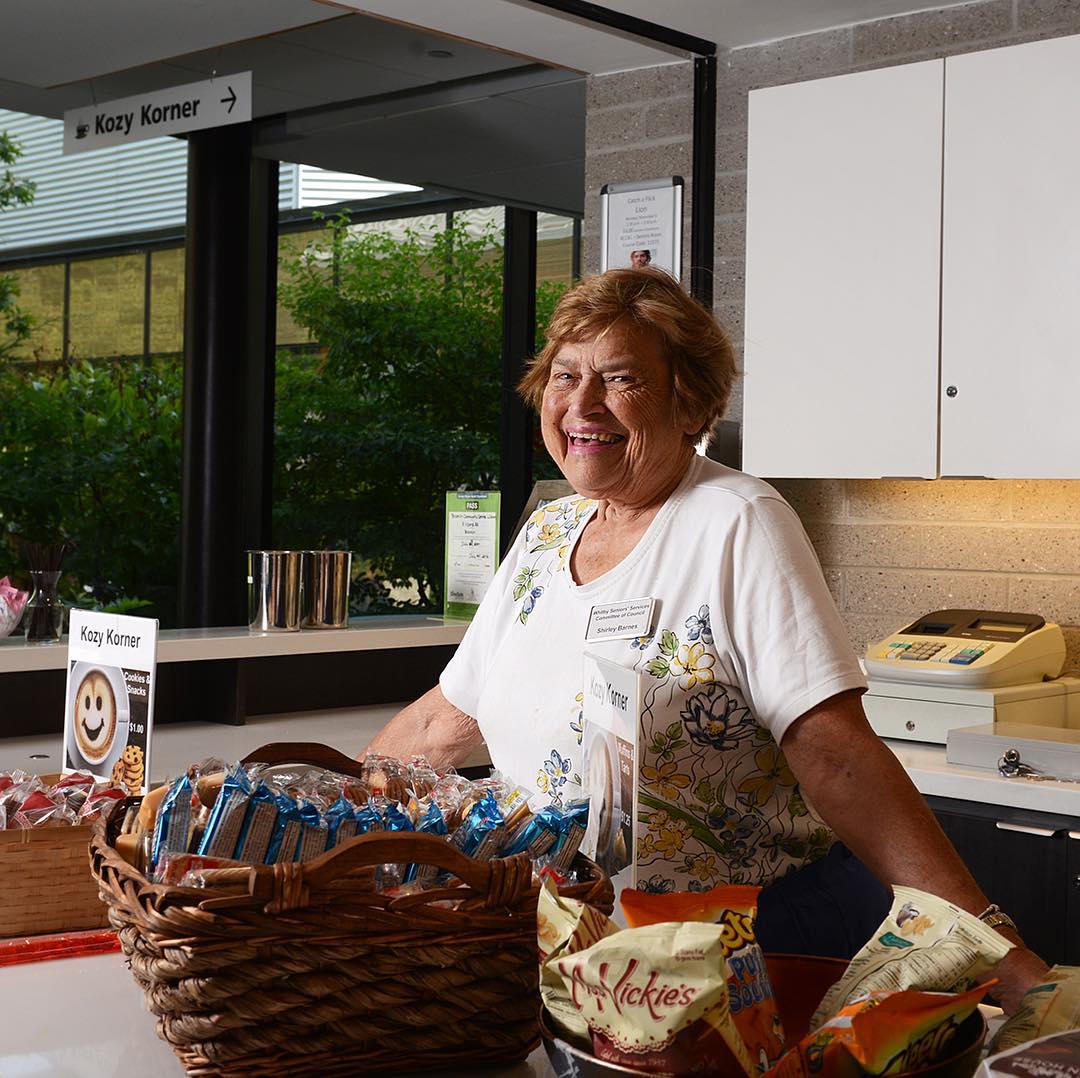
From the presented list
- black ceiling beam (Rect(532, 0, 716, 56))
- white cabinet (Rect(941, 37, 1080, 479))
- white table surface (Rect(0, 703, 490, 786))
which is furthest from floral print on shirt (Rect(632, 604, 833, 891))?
black ceiling beam (Rect(532, 0, 716, 56))

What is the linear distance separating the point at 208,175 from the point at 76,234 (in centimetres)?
87

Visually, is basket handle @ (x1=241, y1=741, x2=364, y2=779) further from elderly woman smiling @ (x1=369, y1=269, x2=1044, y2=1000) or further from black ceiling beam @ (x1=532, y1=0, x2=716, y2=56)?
black ceiling beam @ (x1=532, y1=0, x2=716, y2=56)

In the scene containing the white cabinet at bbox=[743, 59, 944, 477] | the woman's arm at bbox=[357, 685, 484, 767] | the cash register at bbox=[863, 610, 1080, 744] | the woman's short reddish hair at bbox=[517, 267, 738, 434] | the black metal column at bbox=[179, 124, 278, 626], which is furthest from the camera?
the black metal column at bbox=[179, 124, 278, 626]

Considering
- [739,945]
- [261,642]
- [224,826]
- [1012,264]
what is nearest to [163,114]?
[261,642]

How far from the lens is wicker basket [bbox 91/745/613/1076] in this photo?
96 centimetres

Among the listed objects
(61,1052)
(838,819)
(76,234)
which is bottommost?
(61,1052)

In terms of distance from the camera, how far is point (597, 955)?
79cm

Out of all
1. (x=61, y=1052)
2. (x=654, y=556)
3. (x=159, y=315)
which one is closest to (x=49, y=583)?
(x=654, y=556)

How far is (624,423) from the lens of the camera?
1.69m

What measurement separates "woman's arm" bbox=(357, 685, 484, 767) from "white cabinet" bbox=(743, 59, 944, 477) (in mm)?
1527

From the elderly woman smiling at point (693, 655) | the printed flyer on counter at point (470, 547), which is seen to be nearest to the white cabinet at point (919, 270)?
the printed flyer on counter at point (470, 547)

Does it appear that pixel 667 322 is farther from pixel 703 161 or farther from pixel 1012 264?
pixel 703 161

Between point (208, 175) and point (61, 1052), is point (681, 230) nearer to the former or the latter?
point (208, 175)

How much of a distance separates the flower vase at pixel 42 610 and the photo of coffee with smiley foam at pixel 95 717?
4.50 ft
